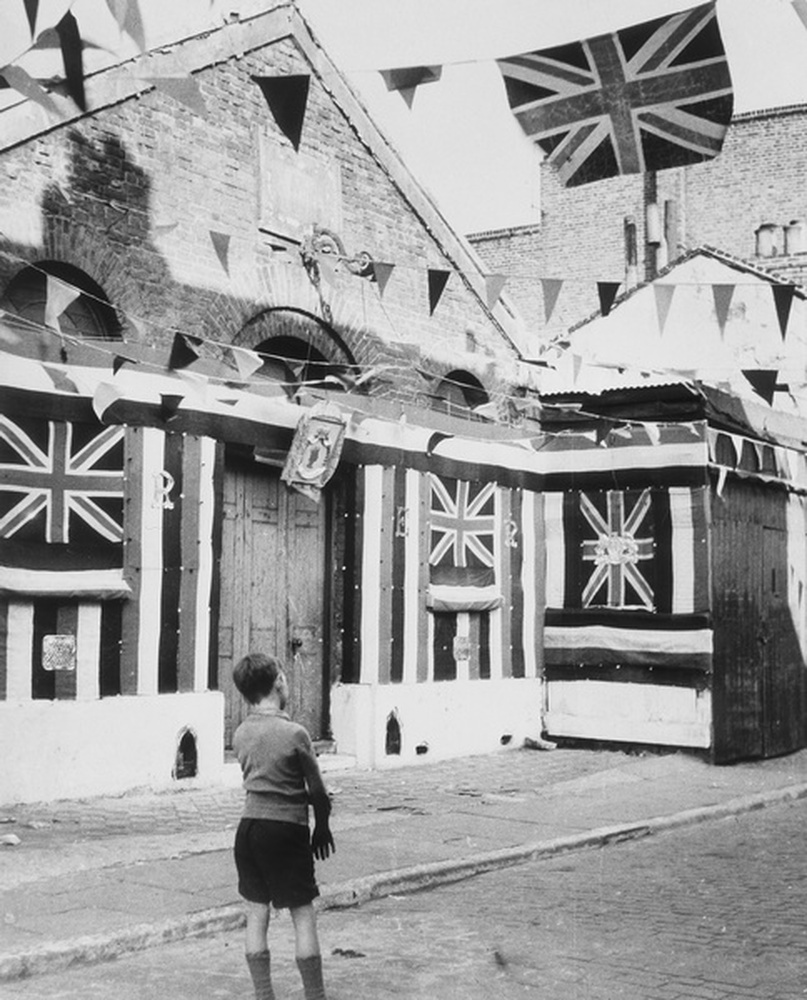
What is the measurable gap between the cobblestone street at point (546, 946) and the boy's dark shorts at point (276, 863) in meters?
0.73

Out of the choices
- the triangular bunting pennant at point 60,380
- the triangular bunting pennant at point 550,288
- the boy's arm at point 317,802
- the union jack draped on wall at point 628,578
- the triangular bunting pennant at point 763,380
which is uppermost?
the triangular bunting pennant at point 550,288

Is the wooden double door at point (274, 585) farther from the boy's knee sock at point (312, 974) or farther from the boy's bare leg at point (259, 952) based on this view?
the boy's knee sock at point (312, 974)

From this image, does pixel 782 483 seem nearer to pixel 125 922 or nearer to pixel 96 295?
pixel 96 295

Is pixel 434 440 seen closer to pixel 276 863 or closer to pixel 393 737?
pixel 393 737

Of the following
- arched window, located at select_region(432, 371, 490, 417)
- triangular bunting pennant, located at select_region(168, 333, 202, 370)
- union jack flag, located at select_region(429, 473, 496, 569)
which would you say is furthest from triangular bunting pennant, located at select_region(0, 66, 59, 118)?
arched window, located at select_region(432, 371, 490, 417)

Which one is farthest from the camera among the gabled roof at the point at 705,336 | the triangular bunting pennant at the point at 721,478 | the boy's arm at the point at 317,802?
the gabled roof at the point at 705,336

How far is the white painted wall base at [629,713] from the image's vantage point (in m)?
13.5

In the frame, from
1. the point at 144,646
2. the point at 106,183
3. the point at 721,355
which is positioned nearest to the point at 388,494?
the point at 144,646

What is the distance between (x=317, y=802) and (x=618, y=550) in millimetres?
9437

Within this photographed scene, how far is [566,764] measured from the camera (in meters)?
13.2

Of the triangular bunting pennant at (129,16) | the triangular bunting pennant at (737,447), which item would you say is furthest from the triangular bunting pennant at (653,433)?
the triangular bunting pennant at (129,16)

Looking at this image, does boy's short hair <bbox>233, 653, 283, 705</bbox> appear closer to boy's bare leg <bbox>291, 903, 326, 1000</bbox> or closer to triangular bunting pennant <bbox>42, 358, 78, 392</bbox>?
boy's bare leg <bbox>291, 903, 326, 1000</bbox>

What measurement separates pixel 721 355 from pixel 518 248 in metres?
10.8

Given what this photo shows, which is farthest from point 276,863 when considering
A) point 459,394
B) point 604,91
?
point 459,394
